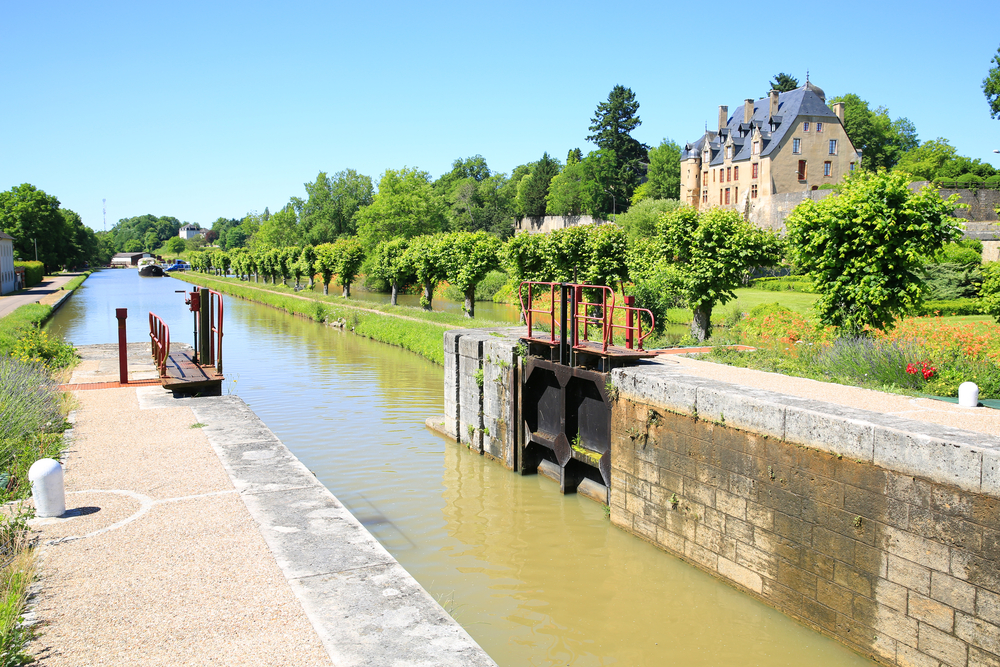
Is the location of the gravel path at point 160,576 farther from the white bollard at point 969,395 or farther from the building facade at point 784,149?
the building facade at point 784,149

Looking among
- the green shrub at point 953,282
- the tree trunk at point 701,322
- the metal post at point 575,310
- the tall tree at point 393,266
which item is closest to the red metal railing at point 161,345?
the metal post at point 575,310

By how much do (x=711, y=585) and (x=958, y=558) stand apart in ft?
9.62

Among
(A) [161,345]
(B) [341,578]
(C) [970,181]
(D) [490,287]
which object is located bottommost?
(B) [341,578]

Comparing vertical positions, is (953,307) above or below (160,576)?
above

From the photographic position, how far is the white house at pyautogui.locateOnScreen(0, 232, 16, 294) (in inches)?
1940

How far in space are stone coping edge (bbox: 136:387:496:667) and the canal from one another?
1931mm

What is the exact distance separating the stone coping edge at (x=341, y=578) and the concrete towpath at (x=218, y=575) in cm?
1

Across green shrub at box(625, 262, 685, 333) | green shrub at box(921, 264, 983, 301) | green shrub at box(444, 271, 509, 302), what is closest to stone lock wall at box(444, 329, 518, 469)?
green shrub at box(625, 262, 685, 333)

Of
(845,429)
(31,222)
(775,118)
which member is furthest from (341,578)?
(31,222)

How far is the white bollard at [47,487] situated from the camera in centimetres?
627

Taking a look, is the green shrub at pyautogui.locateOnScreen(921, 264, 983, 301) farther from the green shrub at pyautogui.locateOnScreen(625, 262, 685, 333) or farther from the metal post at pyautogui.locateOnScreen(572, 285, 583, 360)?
the metal post at pyautogui.locateOnScreen(572, 285, 583, 360)

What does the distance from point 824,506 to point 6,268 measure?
58818 millimetres

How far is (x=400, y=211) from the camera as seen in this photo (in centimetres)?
7419

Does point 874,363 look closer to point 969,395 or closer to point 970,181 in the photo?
point 969,395
